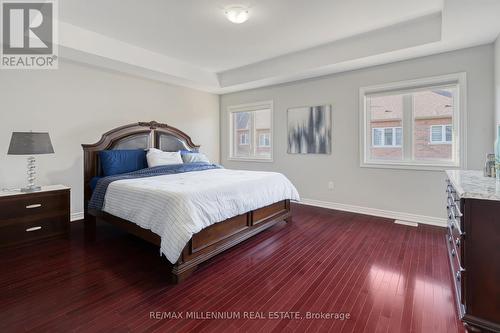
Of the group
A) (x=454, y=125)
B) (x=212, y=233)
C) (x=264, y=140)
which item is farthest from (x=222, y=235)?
(x=454, y=125)

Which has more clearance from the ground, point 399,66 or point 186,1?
point 186,1

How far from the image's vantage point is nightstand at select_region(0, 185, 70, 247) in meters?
2.80

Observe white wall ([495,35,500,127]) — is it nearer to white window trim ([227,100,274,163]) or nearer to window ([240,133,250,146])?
white window trim ([227,100,274,163])

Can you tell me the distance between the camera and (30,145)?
2.91 m

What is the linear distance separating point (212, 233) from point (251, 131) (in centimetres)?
364

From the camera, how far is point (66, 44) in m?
3.20

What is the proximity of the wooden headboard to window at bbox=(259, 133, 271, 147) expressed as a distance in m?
1.39

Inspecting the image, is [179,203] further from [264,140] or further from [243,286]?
[264,140]

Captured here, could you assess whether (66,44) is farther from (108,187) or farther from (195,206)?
(195,206)

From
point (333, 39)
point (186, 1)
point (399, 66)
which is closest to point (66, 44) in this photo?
point (186, 1)

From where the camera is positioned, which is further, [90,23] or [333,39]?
[333,39]

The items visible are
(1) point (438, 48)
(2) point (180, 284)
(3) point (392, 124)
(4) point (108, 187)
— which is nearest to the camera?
(2) point (180, 284)

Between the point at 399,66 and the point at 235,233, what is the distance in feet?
11.3

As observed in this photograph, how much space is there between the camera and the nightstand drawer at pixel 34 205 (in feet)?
9.16
